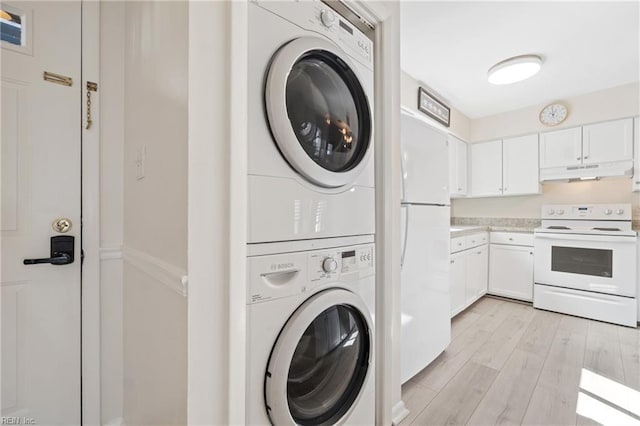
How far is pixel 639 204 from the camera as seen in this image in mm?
3078

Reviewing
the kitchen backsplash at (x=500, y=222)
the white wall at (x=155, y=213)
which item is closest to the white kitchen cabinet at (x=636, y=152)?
the kitchen backsplash at (x=500, y=222)

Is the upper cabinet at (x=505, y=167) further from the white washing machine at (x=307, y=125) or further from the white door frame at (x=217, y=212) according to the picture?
the white door frame at (x=217, y=212)

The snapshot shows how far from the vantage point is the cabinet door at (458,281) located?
2.69 m

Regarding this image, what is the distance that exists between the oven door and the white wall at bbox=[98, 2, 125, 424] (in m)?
3.95

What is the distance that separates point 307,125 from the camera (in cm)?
91

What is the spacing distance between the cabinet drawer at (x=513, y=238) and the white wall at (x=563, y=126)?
26.6 inches

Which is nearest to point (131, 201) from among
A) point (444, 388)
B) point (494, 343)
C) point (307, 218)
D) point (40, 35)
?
point (40, 35)

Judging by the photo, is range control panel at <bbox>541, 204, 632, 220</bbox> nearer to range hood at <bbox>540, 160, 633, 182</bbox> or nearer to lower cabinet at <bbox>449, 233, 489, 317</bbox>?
range hood at <bbox>540, 160, 633, 182</bbox>

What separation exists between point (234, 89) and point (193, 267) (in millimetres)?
458

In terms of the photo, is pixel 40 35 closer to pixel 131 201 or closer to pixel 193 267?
pixel 131 201

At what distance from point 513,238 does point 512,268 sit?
1.20 ft

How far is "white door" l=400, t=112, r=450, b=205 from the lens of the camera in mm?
1590

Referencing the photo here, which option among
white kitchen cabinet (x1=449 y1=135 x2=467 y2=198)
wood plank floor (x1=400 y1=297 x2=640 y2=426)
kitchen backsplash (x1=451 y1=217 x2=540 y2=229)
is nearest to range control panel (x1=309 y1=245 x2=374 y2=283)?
wood plank floor (x1=400 y1=297 x2=640 y2=426)

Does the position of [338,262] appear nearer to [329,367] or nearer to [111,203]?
[329,367]
